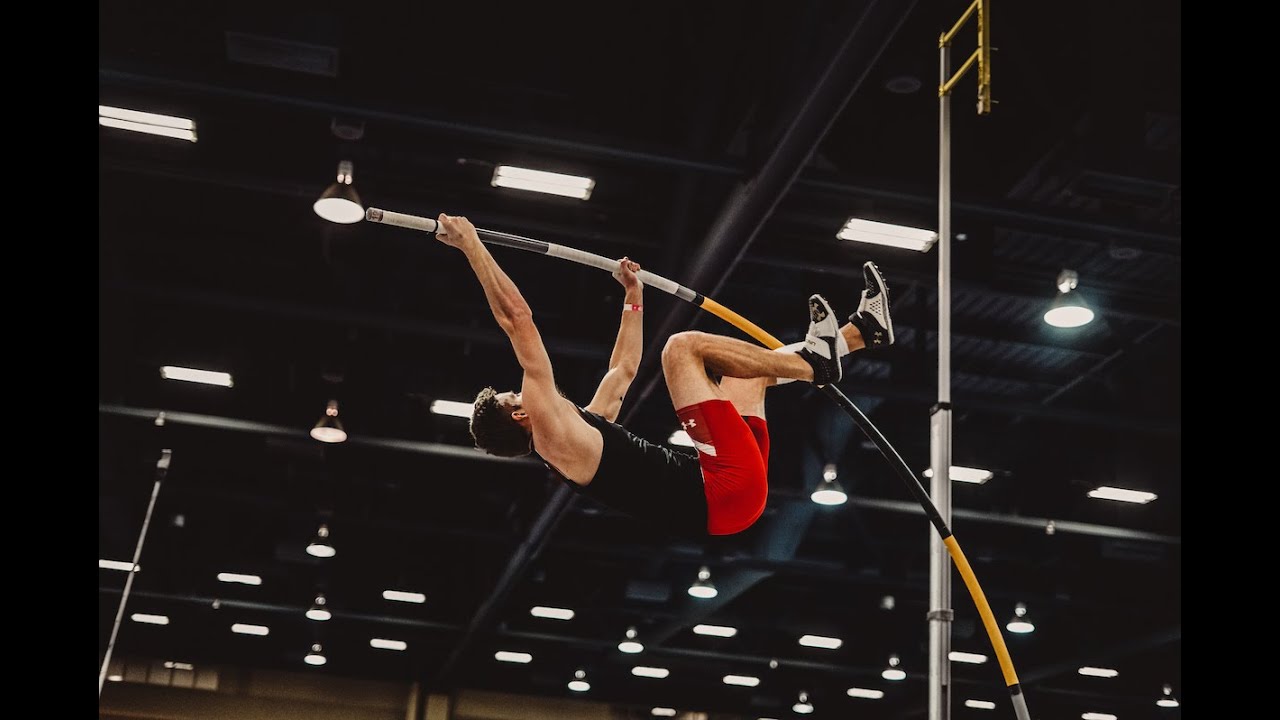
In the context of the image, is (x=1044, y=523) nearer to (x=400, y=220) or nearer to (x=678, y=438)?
(x=678, y=438)

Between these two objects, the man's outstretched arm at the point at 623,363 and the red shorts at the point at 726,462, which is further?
the man's outstretched arm at the point at 623,363

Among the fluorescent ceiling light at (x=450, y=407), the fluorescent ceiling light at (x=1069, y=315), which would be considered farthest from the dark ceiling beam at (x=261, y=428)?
the fluorescent ceiling light at (x=1069, y=315)

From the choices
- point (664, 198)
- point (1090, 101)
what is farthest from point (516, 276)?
point (1090, 101)

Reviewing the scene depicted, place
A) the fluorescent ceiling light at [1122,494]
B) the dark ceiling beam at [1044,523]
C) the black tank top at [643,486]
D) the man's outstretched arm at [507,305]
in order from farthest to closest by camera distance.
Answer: the dark ceiling beam at [1044,523] < the fluorescent ceiling light at [1122,494] < the black tank top at [643,486] < the man's outstretched arm at [507,305]

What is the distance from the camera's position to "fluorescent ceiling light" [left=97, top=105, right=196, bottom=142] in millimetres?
7348

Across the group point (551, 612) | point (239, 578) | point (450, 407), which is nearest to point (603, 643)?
point (551, 612)

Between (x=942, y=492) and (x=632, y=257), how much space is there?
445 centimetres

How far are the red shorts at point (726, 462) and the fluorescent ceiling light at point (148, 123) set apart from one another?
13.9ft

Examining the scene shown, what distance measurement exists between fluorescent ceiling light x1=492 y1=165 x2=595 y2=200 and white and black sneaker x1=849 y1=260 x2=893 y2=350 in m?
3.09

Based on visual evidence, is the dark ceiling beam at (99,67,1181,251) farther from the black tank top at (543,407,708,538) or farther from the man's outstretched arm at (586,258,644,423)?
the black tank top at (543,407,708,538)

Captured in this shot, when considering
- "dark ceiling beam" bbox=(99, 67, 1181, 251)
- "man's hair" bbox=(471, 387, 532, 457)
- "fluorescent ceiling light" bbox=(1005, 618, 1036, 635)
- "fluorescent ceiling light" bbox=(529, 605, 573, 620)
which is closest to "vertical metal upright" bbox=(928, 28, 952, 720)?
"man's hair" bbox=(471, 387, 532, 457)

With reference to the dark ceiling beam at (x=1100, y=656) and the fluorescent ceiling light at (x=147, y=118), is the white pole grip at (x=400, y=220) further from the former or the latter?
the dark ceiling beam at (x=1100, y=656)

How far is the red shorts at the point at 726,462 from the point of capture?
4871 mm
